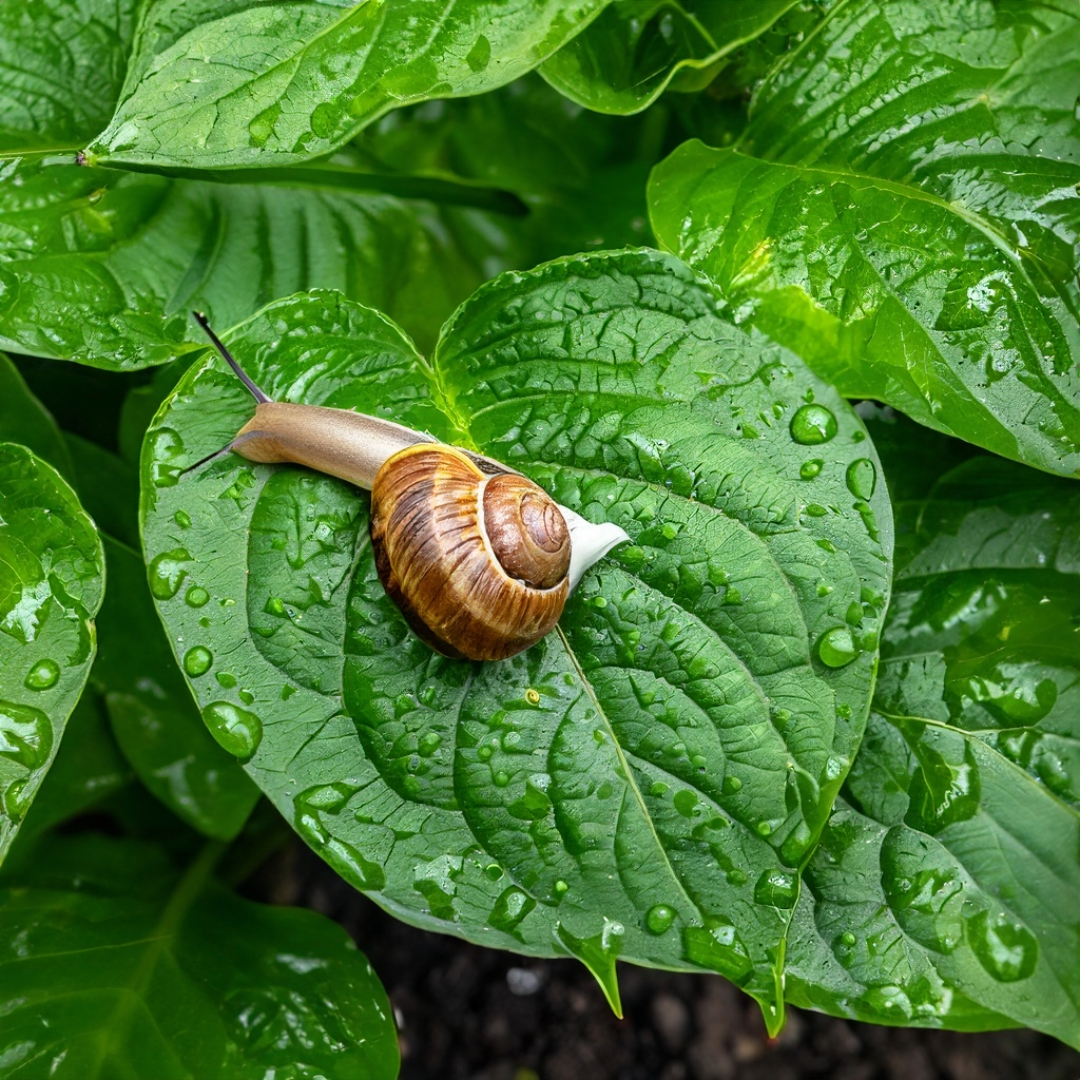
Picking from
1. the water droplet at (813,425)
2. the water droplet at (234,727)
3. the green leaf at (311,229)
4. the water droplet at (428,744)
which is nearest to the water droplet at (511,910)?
the water droplet at (428,744)

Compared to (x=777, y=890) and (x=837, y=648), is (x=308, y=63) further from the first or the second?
(x=777, y=890)

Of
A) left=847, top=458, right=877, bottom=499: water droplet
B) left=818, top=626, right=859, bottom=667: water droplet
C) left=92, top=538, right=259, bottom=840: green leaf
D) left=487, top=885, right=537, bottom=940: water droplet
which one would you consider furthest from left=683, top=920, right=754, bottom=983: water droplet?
left=92, top=538, right=259, bottom=840: green leaf

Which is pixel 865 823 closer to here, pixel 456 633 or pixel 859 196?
→ pixel 456 633

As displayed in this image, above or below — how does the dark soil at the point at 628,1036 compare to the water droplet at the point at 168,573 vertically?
below

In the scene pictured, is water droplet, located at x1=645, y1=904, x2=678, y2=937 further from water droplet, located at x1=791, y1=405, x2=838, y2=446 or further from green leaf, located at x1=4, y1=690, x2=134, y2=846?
green leaf, located at x1=4, y1=690, x2=134, y2=846

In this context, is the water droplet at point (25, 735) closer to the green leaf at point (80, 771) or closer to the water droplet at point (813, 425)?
the green leaf at point (80, 771)
